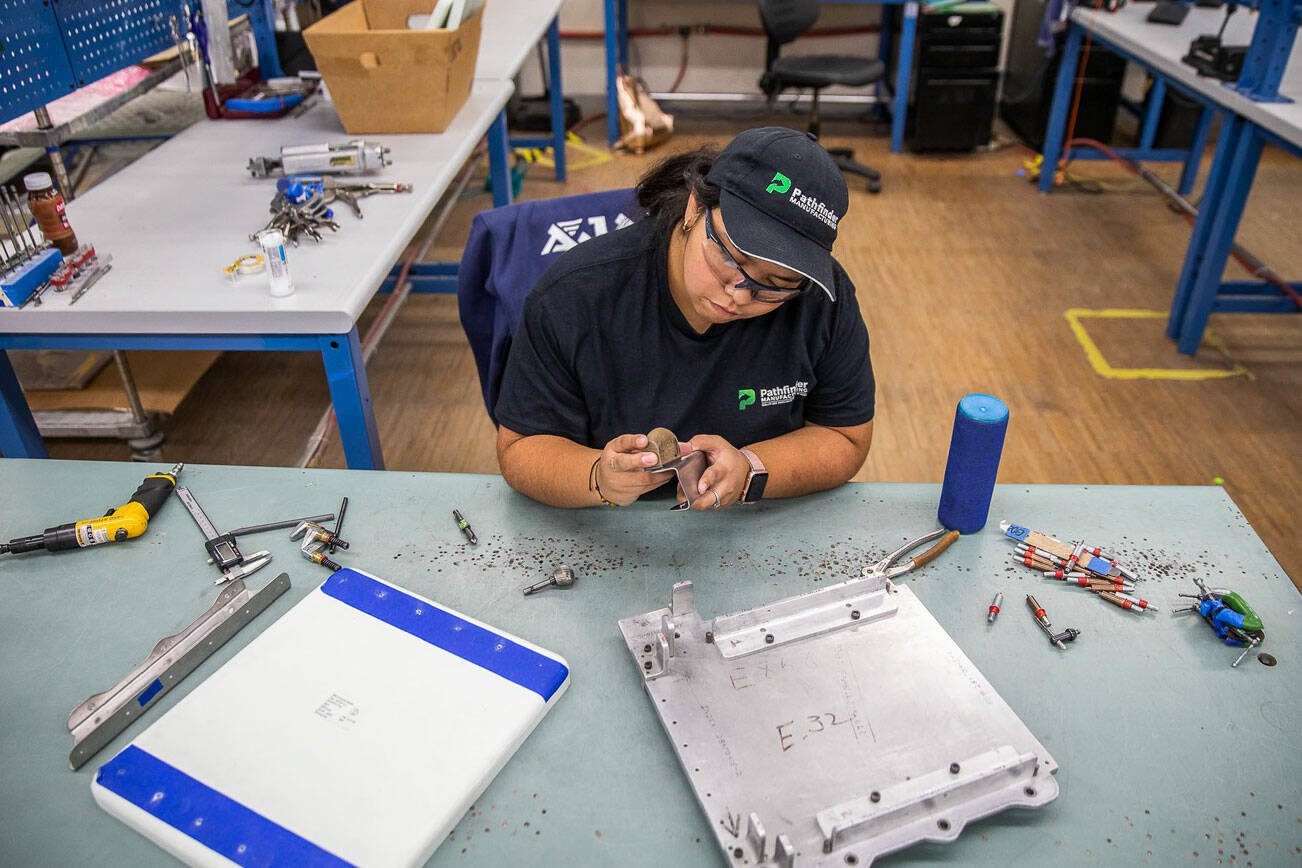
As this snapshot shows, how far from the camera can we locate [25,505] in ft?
3.95

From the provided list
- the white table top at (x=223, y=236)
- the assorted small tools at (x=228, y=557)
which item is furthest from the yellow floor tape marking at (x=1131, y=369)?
the assorted small tools at (x=228, y=557)

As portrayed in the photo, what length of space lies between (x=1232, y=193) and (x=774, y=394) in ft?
7.33

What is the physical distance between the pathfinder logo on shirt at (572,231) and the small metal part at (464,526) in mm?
458

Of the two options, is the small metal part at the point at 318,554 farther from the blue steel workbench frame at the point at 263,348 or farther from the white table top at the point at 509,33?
the white table top at the point at 509,33

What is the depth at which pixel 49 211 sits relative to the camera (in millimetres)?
1573

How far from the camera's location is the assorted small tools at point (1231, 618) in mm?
993

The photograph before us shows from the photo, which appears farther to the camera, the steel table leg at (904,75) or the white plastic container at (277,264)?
the steel table leg at (904,75)

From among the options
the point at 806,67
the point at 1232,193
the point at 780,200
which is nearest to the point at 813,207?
the point at 780,200

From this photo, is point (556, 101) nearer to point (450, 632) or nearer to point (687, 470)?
point (687, 470)

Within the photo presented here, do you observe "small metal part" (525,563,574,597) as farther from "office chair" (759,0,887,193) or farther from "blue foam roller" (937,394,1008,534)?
"office chair" (759,0,887,193)

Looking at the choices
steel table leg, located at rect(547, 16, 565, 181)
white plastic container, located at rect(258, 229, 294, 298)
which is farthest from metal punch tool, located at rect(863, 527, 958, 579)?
steel table leg, located at rect(547, 16, 565, 181)

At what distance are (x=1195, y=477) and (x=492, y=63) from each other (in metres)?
2.33

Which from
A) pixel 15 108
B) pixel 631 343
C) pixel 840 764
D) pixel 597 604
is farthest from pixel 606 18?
pixel 840 764

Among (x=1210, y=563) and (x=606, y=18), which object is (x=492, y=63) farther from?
(x=1210, y=563)
